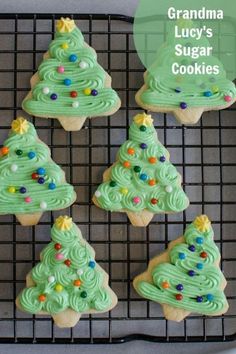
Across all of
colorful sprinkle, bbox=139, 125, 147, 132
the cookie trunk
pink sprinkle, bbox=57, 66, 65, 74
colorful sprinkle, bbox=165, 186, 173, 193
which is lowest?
the cookie trunk

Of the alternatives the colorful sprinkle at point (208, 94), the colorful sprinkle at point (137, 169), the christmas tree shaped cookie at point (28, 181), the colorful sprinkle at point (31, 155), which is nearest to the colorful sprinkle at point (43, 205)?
the christmas tree shaped cookie at point (28, 181)

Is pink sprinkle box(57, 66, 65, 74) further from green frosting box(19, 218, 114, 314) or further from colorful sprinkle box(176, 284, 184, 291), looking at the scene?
colorful sprinkle box(176, 284, 184, 291)

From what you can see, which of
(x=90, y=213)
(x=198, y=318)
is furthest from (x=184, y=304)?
(x=90, y=213)

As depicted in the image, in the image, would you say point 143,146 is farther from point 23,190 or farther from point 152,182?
point 23,190

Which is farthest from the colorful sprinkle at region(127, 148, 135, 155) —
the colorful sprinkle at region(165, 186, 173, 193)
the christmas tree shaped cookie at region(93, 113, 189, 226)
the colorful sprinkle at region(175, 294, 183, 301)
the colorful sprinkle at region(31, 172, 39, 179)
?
the colorful sprinkle at region(175, 294, 183, 301)

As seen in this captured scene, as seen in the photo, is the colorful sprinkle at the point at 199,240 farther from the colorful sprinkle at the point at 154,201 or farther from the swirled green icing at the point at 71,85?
the swirled green icing at the point at 71,85
